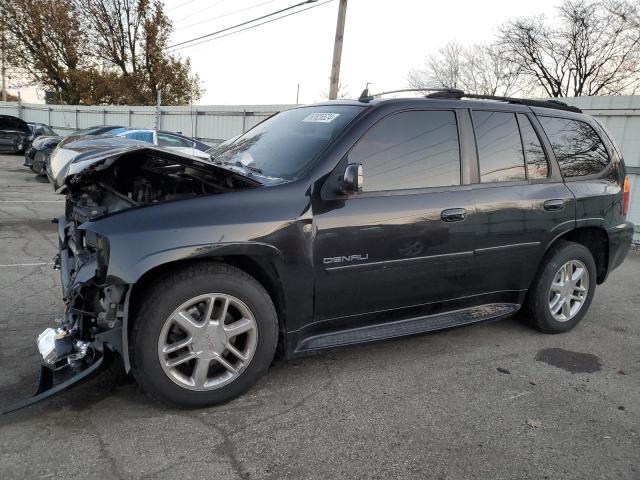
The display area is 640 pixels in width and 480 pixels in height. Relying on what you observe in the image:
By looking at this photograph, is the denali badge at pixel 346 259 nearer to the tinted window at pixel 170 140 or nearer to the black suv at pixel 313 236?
the black suv at pixel 313 236

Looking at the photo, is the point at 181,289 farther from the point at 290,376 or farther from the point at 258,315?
the point at 290,376

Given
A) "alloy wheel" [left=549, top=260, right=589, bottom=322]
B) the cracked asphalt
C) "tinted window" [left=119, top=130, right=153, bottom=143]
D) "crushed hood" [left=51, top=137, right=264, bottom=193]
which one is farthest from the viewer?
"tinted window" [left=119, top=130, right=153, bottom=143]

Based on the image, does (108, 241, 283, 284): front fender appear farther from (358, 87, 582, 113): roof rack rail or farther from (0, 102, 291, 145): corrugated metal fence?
(0, 102, 291, 145): corrugated metal fence

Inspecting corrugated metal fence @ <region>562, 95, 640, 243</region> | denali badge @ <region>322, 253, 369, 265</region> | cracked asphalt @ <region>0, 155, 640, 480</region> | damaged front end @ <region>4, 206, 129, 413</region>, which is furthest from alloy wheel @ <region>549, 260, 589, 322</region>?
corrugated metal fence @ <region>562, 95, 640, 243</region>

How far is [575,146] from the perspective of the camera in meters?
4.36

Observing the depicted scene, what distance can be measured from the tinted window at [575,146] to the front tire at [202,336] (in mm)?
2869

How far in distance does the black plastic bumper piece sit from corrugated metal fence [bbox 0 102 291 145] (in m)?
13.8

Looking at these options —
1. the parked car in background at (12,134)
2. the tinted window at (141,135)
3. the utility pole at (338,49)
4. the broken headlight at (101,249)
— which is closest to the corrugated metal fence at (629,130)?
the utility pole at (338,49)

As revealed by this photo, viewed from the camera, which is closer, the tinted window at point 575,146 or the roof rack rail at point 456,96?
the roof rack rail at point 456,96

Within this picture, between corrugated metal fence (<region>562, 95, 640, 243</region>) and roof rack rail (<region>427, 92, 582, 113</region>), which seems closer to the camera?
roof rack rail (<region>427, 92, 582, 113</region>)

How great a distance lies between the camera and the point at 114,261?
2.56 meters

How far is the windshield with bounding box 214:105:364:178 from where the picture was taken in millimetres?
3277

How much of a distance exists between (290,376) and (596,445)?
184 cm

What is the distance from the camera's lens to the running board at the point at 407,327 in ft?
10.4
